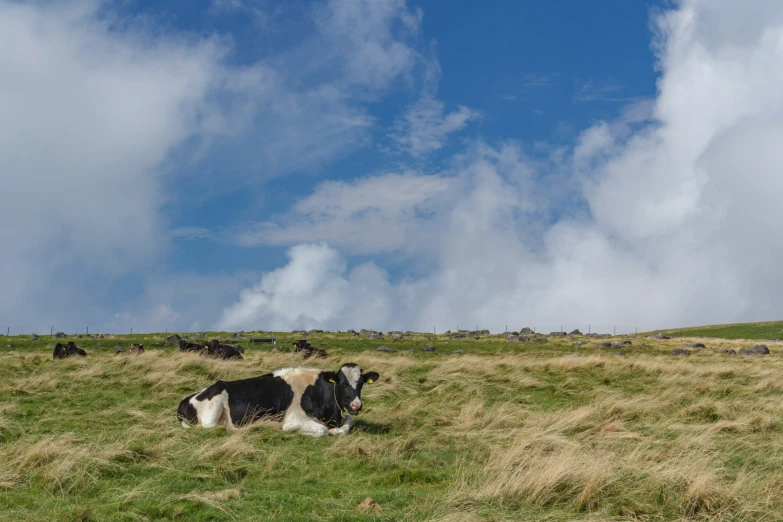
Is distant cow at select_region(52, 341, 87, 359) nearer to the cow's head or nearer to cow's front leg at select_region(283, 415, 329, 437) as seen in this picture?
cow's front leg at select_region(283, 415, 329, 437)

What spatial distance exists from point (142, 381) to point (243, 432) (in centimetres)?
892

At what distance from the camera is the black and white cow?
42.0 feet

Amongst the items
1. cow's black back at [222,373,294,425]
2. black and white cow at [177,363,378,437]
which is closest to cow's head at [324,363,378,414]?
black and white cow at [177,363,378,437]

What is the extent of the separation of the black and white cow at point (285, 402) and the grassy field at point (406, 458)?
21.4 inches

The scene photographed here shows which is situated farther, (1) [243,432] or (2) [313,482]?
(1) [243,432]

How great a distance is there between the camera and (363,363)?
25.5 metres

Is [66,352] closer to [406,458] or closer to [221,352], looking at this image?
[221,352]

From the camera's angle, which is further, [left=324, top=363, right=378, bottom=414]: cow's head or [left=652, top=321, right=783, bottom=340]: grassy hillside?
[left=652, top=321, right=783, bottom=340]: grassy hillside

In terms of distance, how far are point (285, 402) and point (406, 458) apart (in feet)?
12.4

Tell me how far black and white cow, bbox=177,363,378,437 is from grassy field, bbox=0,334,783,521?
543mm

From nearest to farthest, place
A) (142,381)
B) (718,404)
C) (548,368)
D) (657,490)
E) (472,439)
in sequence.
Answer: (657,490) → (472,439) → (718,404) → (142,381) → (548,368)

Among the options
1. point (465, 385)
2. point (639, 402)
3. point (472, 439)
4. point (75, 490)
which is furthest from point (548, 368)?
point (75, 490)

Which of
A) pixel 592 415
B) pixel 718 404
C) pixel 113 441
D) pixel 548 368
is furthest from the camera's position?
pixel 548 368

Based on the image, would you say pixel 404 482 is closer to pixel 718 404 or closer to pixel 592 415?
pixel 592 415
